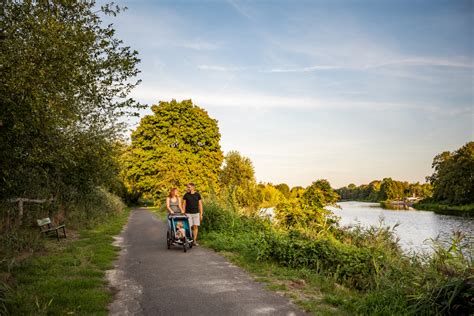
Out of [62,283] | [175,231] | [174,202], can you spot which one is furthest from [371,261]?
[174,202]

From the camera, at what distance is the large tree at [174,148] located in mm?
40375

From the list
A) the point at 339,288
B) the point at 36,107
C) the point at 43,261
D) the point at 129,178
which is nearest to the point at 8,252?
the point at 43,261

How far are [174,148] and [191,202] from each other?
30384 millimetres

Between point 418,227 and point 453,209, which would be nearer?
point 418,227

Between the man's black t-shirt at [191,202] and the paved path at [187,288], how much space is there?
213cm

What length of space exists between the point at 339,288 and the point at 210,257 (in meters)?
4.28

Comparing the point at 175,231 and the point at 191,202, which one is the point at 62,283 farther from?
the point at 191,202

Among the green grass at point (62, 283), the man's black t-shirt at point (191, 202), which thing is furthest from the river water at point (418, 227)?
the man's black t-shirt at point (191, 202)

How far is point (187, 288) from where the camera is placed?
6953mm

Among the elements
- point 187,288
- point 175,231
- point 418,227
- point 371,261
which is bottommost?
point 418,227

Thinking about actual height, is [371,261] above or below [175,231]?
below

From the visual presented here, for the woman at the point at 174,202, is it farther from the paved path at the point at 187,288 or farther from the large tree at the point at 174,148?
the large tree at the point at 174,148

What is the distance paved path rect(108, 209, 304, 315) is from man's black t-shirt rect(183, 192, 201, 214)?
213 centimetres

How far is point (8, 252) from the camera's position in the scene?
341 inches
